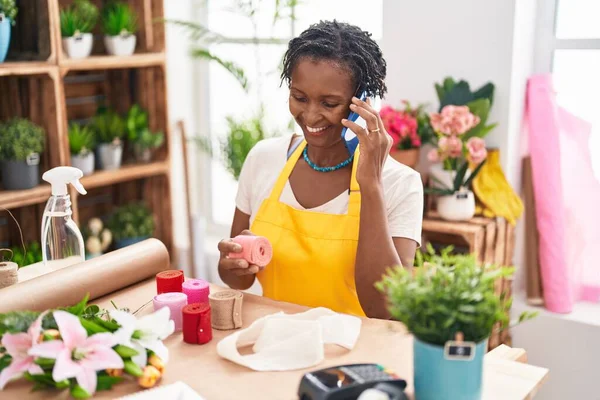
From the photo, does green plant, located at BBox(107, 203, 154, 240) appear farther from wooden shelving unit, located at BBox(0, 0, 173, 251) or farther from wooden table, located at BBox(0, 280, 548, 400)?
wooden table, located at BBox(0, 280, 548, 400)

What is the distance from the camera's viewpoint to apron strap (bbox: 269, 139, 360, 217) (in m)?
1.80

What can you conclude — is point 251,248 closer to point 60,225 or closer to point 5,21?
point 60,225

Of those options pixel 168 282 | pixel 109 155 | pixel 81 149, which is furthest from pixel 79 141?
pixel 168 282

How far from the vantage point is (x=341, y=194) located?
185 cm

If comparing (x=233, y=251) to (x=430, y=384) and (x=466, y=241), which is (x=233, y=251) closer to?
(x=430, y=384)

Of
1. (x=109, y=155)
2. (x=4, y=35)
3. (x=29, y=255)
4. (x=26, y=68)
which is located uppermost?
(x=4, y=35)

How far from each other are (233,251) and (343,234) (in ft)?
1.01

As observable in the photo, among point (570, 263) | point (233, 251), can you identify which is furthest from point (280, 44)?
point (233, 251)

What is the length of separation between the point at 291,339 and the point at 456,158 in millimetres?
1651

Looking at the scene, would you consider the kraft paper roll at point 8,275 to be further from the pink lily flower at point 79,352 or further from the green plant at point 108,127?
the green plant at point 108,127

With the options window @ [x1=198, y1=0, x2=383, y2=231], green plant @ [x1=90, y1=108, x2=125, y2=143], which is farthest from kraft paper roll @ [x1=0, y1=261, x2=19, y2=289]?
window @ [x1=198, y1=0, x2=383, y2=231]

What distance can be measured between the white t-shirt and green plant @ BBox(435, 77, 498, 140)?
92cm

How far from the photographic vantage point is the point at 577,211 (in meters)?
2.74

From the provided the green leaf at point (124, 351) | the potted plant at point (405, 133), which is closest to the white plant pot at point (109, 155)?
the potted plant at point (405, 133)
